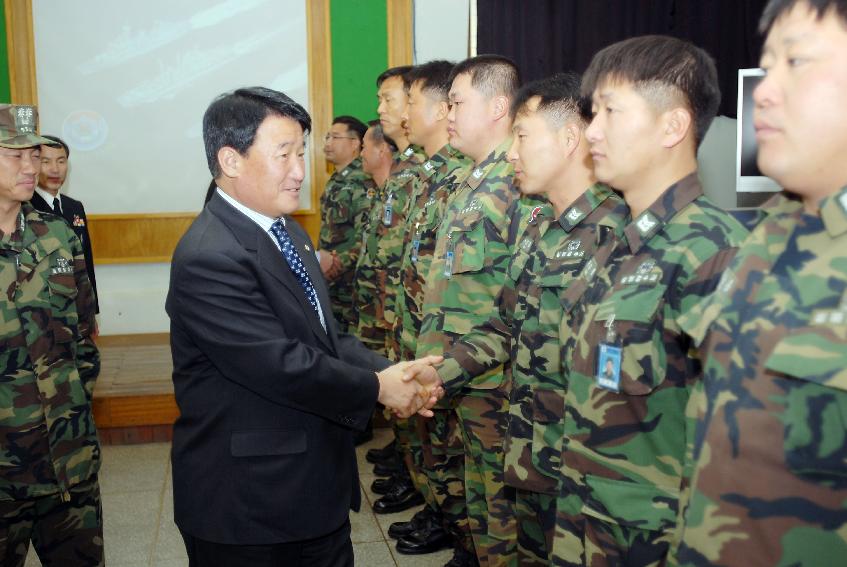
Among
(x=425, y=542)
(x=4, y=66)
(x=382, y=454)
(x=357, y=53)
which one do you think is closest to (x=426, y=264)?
(x=425, y=542)

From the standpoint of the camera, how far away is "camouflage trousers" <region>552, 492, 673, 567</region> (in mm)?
1374

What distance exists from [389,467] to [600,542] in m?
2.66

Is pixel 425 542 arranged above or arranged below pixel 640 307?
below

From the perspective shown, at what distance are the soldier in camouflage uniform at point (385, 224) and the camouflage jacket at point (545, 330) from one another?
5.98ft

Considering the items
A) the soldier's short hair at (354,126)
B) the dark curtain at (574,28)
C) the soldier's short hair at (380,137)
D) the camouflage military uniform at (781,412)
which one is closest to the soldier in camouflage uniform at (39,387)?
the camouflage military uniform at (781,412)

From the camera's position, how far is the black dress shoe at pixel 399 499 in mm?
3553

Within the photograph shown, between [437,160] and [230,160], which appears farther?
[437,160]

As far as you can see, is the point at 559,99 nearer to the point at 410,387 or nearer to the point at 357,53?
the point at 410,387

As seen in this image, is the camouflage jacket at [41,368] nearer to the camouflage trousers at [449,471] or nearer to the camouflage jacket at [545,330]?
the camouflage trousers at [449,471]

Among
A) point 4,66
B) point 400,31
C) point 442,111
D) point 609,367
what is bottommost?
point 609,367

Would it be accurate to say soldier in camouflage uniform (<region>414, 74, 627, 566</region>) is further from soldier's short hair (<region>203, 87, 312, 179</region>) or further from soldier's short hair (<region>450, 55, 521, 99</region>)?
soldier's short hair (<region>203, 87, 312, 179</region>)

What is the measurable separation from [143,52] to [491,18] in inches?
102

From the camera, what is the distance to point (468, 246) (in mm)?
2469

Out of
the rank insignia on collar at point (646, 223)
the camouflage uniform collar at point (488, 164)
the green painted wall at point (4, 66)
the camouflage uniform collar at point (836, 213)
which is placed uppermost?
the green painted wall at point (4, 66)
